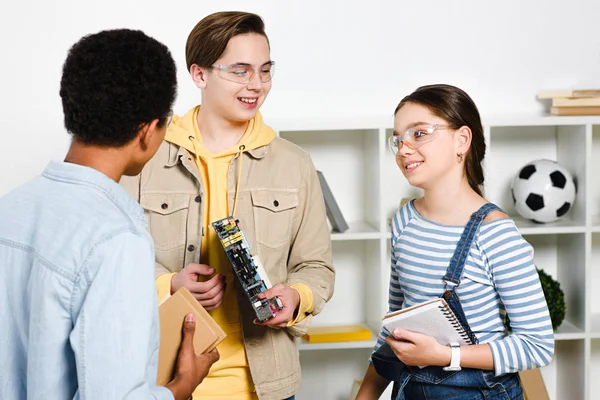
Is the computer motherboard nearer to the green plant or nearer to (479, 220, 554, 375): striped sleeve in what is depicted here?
(479, 220, 554, 375): striped sleeve

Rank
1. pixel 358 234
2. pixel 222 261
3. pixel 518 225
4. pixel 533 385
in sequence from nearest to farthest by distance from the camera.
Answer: pixel 222 261, pixel 533 385, pixel 358 234, pixel 518 225

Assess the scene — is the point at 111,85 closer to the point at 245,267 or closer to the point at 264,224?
the point at 245,267

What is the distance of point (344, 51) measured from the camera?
327 centimetres

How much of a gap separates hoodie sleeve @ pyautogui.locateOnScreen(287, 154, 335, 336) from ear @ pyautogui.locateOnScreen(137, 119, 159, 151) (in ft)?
2.47

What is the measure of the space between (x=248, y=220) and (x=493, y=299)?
2.11ft

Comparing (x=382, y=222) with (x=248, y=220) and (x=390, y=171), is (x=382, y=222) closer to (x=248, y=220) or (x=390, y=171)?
(x=390, y=171)

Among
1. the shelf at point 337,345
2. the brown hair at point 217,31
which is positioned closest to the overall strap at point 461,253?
the brown hair at point 217,31

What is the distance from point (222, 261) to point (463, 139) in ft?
2.14

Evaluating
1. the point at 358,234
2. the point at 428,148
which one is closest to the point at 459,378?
the point at 428,148

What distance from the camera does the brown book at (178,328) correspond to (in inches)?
56.4

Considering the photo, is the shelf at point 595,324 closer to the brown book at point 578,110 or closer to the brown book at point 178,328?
the brown book at point 578,110

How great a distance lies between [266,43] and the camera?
194 centimetres

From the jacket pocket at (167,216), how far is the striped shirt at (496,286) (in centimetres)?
57

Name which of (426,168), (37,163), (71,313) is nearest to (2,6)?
(37,163)
